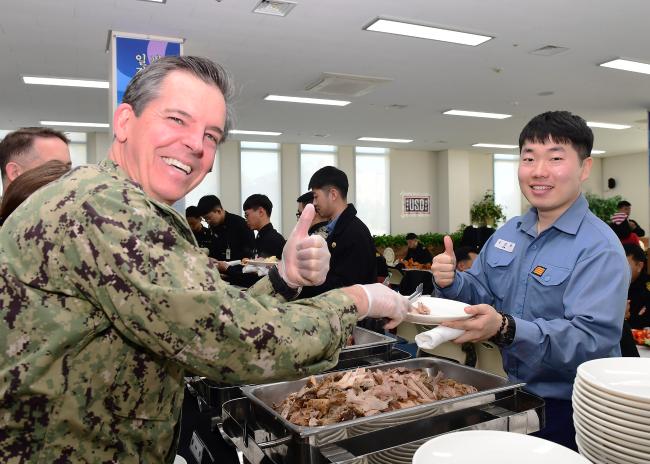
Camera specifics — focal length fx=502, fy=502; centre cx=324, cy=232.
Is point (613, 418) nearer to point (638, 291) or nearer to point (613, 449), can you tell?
point (613, 449)

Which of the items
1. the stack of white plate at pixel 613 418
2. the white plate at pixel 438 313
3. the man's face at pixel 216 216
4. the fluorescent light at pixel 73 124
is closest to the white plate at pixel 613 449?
the stack of white plate at pixel 613 418

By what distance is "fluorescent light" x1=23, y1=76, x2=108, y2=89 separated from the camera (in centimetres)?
533

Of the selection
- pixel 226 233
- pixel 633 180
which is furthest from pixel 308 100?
pixel 633 180

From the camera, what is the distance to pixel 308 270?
3.68ft

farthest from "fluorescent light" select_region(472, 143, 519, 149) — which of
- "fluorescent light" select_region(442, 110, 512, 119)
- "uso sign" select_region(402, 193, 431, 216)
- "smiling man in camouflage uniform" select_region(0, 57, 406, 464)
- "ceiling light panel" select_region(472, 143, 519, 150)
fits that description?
"smiling man in camouflage uniform" select_region(0, 57, 406, 464)

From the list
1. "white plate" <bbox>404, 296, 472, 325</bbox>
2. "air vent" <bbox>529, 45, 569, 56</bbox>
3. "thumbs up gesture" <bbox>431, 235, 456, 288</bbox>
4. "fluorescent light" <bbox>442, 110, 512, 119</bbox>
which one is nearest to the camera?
"white plate" <bbox>404, 296, 472, 325</bbox>

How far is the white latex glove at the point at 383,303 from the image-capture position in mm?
934

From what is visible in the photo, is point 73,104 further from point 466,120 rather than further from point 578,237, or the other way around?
point 578,237

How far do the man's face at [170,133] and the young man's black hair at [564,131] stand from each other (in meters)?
0.96

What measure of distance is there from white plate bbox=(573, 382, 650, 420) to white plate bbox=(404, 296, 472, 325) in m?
0.39

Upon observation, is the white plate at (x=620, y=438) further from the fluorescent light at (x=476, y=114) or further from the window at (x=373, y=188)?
Result: the window at (x=373, y=188)

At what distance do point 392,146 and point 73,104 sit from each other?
22.2 feet

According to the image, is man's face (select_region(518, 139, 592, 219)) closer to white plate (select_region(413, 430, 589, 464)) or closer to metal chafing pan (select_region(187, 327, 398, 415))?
metal chafing pan (select_region(187, 327, 398, 415))

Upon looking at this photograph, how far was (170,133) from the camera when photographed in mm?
869
